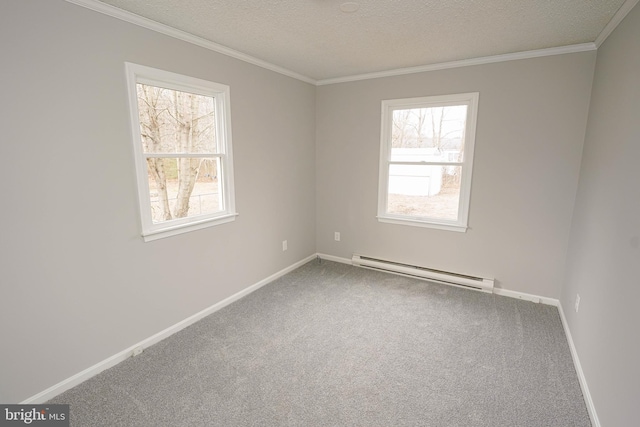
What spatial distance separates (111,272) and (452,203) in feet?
10.7

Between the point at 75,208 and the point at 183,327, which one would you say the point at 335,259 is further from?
the point at 75,208

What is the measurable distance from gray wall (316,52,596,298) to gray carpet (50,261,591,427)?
0.54m

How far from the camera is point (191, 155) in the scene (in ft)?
8.51

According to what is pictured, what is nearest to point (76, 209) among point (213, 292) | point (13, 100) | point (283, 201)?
point (13, 100)

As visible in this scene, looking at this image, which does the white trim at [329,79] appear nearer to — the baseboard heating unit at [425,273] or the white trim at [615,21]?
the white trim at [615,21]

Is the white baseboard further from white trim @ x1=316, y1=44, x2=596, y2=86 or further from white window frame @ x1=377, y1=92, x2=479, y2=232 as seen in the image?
white trim @ x1=316, y1=44, x2=596, y2=86

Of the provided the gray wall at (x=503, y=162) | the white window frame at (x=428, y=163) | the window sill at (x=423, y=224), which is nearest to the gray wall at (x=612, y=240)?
the gray wall at (x=503, y=162)

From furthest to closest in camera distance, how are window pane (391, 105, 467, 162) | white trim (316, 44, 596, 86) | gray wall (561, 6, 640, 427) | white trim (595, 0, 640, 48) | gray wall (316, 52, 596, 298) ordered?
1. window pane (391, 105, 467, 162)
2. gray wall (316, 52, 596, 298)
3. white trim (316, 44, 596, 86)
4. white trim (595, 0, 640, 48)
5. gray wall (561, 6, 640, 427)

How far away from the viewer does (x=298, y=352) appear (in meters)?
2.33

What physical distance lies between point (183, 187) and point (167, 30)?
1199mm

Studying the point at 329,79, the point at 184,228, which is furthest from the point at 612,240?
the point at 329,79

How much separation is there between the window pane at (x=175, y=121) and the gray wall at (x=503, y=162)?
5.69 ft

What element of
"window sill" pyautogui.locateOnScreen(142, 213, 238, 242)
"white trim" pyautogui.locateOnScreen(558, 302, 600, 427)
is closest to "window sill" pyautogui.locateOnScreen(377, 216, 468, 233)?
"white trim" pyautogui.locateOnScreen(558, 302, 600, 427)

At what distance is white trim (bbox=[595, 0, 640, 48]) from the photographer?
1.82 metres
